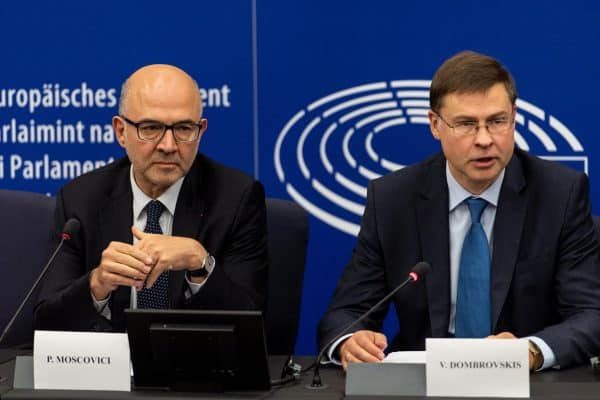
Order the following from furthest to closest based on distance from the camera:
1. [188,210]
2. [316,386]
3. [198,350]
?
[188,210] → [316,386] → [198,350]

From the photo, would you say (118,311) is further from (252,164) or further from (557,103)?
(557,103)

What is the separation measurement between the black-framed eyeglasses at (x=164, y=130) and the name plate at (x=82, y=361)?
0.97 metres

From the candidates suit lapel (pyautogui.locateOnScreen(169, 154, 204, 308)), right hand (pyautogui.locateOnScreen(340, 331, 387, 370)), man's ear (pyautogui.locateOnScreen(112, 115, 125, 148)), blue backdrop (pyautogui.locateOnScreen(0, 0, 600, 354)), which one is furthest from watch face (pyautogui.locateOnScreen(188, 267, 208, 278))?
blue backdrop (pyautogui.locateOnScreen(0, 0, 600, 354))

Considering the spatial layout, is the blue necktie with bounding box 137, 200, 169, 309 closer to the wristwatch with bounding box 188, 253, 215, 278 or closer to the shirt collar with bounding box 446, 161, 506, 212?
the wristwatch with bounding box 188, 253, 215, 278

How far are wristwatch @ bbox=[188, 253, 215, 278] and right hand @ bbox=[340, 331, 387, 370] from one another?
1.57 ft

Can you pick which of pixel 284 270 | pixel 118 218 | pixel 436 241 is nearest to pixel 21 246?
pixel 118 218

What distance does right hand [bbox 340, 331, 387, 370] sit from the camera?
9.22ft

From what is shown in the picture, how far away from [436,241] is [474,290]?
7.4 inches

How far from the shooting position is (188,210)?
3.46 metres

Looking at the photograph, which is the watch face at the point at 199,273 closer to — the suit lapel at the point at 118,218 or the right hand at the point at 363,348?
the suit lapel at the point at 118,218

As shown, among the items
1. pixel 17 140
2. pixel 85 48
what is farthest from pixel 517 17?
pixel 17 140

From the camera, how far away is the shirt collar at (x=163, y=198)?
11.5 ft

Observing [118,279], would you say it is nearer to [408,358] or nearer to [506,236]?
[408,358]

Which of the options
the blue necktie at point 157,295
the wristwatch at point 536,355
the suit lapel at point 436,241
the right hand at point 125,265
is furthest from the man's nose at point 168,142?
the wristwatch at point 536,355
